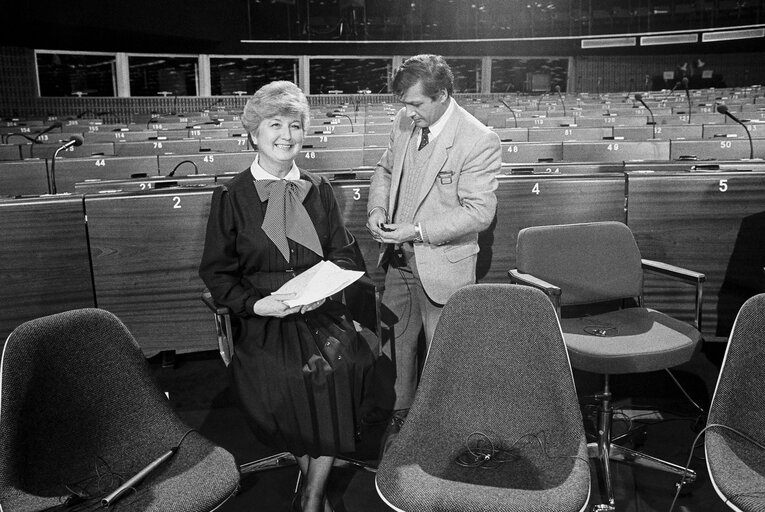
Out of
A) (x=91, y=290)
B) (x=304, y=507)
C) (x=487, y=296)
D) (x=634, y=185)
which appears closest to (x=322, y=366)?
(x=304, y=507)

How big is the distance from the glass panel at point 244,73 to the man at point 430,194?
552 inches

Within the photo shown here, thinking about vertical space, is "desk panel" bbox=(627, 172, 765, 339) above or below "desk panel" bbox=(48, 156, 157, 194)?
below

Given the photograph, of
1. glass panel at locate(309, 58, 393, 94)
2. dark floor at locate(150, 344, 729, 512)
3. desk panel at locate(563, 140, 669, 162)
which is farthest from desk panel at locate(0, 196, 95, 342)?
glass panel at locate(309, 58, 393, 94)

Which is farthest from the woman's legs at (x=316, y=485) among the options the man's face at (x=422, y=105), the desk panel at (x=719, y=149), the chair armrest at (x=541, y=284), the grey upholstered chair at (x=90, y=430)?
the desk panel at (x=719, y=149)

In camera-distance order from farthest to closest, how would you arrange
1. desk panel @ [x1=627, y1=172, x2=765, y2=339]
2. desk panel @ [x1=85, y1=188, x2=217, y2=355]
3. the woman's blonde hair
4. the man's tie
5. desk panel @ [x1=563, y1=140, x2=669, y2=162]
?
desk panel @ [x1=563, y1=140, x2=669, y2=162] → desk panel @ [x1=627, y1=172, x2=765, y2=339] → desk panel @ [x1=85, y1=188, x2=217, y2=355] → the man's tie → the woman's blonde hair

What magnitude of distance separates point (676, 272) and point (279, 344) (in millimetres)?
1409

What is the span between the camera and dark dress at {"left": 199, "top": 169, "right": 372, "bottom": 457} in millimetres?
1903

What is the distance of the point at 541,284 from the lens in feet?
7.25

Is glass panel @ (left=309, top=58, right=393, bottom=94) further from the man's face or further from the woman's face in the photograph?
the woman's face

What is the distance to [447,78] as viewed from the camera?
86.2 inches

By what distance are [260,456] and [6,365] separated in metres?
1.19

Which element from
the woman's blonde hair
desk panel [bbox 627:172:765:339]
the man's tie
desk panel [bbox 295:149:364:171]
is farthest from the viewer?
desk panel [bbox 295:149:364:171]

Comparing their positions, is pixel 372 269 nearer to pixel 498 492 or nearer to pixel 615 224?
pixel 615 224

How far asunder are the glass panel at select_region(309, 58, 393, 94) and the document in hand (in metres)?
15.3
